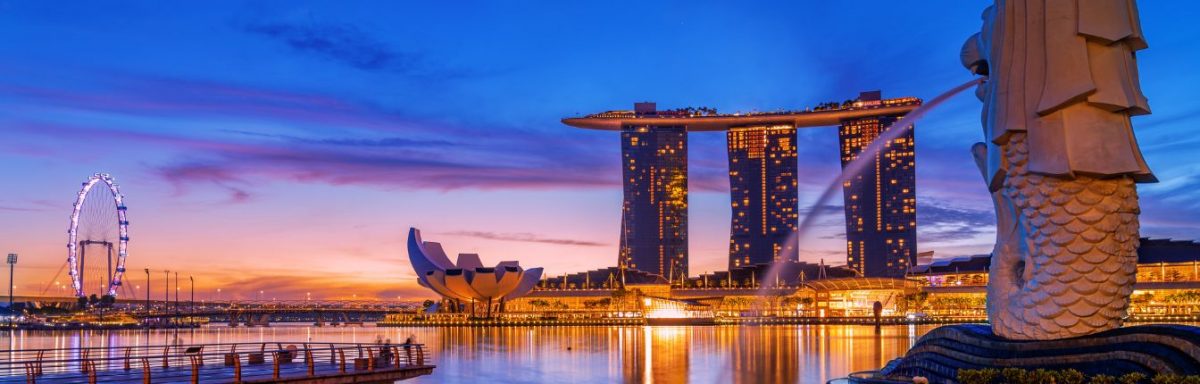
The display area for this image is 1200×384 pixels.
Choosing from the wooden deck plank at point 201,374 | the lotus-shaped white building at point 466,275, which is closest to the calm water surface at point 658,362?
the wooden deck plank at point 201,374

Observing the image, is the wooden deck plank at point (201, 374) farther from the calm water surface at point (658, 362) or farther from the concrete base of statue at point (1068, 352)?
the concrete base of statue at point (1068, 352)

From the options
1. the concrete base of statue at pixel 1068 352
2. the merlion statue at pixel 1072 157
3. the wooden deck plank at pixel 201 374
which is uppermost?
the merlion statue at pixel 1072 157

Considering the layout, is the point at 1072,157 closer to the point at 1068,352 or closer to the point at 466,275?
the point at 1068,352

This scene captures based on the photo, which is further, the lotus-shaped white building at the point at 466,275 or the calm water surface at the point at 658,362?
the lotus-shaped white building at the point at 466,275

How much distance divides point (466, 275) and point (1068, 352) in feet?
373

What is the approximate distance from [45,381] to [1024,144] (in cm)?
2039

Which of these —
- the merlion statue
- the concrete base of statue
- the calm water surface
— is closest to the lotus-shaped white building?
the calm water surface

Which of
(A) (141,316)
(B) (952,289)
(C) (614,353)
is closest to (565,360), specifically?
(C) (614,353)

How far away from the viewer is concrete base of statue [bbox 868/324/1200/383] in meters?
20.5

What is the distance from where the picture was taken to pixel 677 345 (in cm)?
6550

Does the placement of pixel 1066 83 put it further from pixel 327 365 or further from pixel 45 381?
pixel 45 381

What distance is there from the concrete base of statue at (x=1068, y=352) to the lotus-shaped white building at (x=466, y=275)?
355ft

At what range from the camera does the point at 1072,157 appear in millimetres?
22531

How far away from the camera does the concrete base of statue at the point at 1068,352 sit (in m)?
20.5
